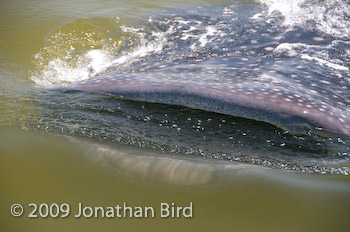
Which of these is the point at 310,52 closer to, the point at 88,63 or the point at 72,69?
the point at 88,63

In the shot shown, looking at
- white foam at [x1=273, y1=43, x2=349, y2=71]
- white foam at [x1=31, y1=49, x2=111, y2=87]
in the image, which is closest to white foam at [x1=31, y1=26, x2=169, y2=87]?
white foam at [x1=31, y1=49, x2=111, y2=87]

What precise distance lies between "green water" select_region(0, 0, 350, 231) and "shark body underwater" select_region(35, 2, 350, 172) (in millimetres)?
367

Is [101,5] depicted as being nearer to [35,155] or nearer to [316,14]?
[316,14]

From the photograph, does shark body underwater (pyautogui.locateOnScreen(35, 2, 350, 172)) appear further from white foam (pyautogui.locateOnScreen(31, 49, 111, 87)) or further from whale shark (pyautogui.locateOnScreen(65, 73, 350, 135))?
white foam (pyautogui.locateOnScreen(31, 49, 111, 87))

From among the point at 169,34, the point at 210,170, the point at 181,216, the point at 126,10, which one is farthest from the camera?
the point at 126,10

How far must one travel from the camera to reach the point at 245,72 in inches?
144

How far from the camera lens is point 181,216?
2057mm

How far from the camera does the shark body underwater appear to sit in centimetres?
290

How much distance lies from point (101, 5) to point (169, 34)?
196cm

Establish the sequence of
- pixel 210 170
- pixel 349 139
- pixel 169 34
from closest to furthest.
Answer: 1. pixel 210 170
2. pixel 349 139
3. pixel 169 34

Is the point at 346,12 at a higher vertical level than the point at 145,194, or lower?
higher

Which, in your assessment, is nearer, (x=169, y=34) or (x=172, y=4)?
(x=169, y=34)

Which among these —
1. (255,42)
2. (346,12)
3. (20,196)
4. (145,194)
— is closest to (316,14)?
(346,12)

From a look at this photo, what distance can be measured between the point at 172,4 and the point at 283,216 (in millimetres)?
5506
